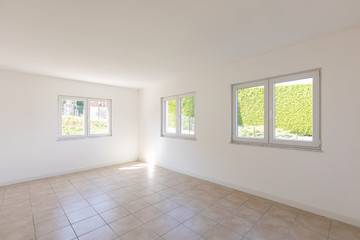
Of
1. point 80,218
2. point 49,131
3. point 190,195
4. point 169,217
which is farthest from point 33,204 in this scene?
point 190,195

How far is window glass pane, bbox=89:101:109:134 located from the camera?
4.88 meters

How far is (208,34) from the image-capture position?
2.25m

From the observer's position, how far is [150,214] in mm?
2449

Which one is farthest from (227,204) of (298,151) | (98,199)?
(98,199)

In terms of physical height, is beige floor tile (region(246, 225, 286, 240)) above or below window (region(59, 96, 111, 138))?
below

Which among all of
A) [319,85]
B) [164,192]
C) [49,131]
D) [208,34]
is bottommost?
[164,192]

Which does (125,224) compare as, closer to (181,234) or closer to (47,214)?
(181,234)

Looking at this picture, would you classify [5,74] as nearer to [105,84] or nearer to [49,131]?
[49,131]

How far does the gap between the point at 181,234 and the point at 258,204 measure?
1400 mm

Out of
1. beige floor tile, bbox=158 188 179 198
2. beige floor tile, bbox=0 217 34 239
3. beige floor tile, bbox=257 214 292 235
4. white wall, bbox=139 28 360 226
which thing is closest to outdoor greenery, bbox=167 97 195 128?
white wall, bbox=139 28 360 226

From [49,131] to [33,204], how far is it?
1895 mm

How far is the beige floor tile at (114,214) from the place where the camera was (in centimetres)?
232

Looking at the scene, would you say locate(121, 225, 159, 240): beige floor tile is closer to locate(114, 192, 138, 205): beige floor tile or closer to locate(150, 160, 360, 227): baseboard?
locate(114, 192, 138, 205): beige floor tile

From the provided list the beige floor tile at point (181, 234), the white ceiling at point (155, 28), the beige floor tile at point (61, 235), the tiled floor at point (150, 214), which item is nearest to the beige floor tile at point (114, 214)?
the tiled floor at point (150, 214)
